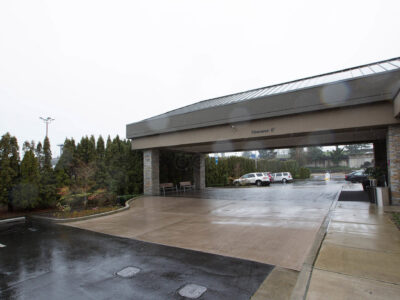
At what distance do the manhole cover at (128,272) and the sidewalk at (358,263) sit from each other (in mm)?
2898

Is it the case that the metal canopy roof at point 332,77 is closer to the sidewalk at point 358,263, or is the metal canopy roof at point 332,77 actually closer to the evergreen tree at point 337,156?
the sidewalk at point 358,263

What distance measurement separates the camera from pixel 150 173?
17750mm

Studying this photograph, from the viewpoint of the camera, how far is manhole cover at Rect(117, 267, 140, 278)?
4188mm

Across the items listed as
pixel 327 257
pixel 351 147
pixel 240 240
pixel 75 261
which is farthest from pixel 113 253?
pixel 351 147

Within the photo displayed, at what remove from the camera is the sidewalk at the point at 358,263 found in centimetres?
331

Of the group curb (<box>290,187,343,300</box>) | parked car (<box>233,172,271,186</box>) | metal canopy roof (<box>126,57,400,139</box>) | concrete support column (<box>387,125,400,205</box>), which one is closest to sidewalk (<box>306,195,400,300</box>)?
curb (<box>290,187,343,300</box>)

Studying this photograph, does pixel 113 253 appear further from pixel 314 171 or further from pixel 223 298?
pixel 314 171

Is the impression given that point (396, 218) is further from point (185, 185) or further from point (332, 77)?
point (185, 185)

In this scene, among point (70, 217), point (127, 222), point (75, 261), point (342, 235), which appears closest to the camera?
point (75, 261)

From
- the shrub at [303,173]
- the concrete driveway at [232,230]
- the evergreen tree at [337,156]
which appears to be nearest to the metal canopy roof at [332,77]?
the concrete driveway at [232,230]

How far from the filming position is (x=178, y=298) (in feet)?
11.1

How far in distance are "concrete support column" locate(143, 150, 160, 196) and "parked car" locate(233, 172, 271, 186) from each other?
44.6 ft

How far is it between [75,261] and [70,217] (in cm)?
554

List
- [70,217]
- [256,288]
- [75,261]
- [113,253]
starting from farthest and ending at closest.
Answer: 1. [70,217]
2. [113,253]
3. [75,261]
4. [256,288]
